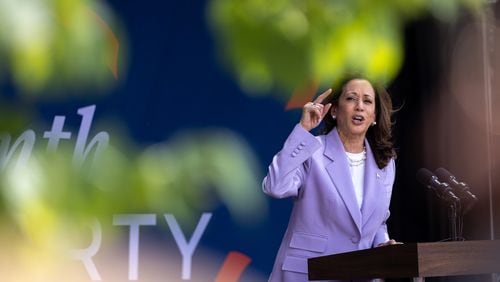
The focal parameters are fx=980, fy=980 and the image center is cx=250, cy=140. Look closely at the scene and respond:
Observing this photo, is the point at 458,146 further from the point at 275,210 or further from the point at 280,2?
the point at 280,2

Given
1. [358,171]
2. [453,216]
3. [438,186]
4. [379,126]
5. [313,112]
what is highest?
[379,126]

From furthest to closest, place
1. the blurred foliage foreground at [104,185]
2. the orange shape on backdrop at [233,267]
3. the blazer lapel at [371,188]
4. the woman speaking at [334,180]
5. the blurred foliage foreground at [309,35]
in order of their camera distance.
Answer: the orange shape on backdrop at [233,267] < the blazer lapel at [371,188] < the woman speaking at [334,180] < the blurred foliage foreground at [309,35] < the blurred foliage foreground at [104,185]

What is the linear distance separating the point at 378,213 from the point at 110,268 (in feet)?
6.41

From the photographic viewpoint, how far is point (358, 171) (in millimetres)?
3641

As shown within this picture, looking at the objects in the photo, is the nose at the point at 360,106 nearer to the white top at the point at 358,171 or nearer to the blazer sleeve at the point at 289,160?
the white top at the point at 358,171

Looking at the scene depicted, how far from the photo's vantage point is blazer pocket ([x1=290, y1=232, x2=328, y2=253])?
137 inches

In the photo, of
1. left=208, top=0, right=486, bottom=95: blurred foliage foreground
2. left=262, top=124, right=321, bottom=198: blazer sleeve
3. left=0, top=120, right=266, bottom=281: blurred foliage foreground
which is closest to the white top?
left=262, top=124, right=321, bottom=198: blazer sleeve

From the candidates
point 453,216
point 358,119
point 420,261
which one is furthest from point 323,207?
point 420,261

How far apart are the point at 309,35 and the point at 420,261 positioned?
1321mm

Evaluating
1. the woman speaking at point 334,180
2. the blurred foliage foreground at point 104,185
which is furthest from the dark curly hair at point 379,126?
the blurred foliage foreground at point 104,185

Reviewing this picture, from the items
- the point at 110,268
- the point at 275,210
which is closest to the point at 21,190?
the point at 110,268

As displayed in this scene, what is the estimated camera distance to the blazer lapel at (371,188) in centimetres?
353

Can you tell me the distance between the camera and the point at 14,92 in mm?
1514

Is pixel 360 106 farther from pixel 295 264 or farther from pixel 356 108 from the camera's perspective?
pixel 295 264
